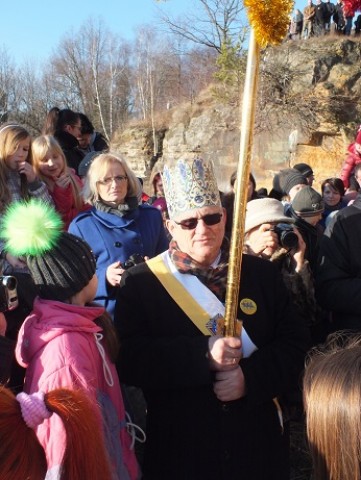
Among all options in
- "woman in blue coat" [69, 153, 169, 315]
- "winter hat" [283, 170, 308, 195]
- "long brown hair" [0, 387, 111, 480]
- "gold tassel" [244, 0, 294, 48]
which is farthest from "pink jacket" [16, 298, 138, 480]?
"winter hat" [283, 170, 308, 195]

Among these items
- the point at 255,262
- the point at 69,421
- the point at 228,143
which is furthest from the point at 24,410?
the point at 228,143

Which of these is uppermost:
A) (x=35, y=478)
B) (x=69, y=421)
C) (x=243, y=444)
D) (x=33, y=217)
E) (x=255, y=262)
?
(x=33, y=217)

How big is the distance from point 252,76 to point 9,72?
152ft

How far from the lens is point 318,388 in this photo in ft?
4.08

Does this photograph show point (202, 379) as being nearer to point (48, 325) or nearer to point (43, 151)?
point (48, 325)

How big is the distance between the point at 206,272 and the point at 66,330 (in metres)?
0.61

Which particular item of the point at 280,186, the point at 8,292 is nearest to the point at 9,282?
the point at 8,292

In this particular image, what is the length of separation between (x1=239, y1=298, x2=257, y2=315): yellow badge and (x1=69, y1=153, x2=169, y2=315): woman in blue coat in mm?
948

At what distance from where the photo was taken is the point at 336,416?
46.5 inches

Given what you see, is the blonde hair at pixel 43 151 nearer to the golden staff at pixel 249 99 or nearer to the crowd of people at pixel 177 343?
the crowd of people at pixel 177 343

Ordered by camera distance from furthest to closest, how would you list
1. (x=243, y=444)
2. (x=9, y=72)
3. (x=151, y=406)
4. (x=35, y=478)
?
(x=9, y=72), (x=151, y=406), (x=243, y=444), (x=35, y=478)

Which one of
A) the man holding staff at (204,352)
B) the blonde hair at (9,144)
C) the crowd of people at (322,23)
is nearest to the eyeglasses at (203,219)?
the man holding staff at (204,352)

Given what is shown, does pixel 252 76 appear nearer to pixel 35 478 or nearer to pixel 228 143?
pixel 35 478

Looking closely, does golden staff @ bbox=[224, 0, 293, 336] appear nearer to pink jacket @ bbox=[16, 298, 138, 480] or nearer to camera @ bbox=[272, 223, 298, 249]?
pink jacket @ bbox=[16, 298, 138, 480]
